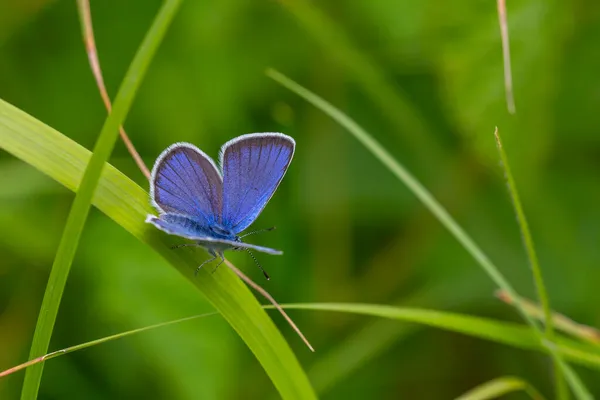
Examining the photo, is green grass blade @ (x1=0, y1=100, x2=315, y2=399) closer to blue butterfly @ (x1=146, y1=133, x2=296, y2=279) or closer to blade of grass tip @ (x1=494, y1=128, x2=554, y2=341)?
blue butterfly @ (x1=146, y1=133, x2=296, y2=279)

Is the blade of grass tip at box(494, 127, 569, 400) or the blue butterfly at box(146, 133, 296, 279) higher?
the blue butterfly at box(146, 133, 296, 279)

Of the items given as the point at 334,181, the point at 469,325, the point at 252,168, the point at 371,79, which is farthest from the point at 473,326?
the point at 334,181

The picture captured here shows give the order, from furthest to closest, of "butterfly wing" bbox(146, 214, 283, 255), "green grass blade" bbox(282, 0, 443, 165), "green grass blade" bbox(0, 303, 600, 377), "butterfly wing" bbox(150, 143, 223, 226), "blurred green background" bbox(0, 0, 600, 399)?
"green grass blade" bbox(282, 0, 443, 165) < "blurred green background" bbox(0, 0, 600, 399) < "green grass blade" bbox(0, 303, 600, 377) < "butterfly wing" bbox(150, 143, 223, 226) < "butterfly wing" bbox(146, 214, 283, 255)

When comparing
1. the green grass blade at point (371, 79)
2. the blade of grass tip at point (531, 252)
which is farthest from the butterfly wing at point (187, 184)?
the green grass blade at point (371, 79)

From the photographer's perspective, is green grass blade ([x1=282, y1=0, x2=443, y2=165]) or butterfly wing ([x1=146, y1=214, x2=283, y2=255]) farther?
green grass blade ([x1=282, y1=0, x2=443, y2=165])

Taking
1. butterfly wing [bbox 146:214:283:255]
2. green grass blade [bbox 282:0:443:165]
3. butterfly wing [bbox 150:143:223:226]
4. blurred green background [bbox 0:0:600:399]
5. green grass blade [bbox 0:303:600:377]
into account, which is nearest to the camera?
butterfly wing [bbox 146:214:283:255]

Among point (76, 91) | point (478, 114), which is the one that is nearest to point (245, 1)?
point (76, 91)

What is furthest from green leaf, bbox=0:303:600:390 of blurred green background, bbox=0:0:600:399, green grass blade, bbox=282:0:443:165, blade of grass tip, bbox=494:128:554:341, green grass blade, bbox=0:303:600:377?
green grass blade, bbox=282:0:443:165
